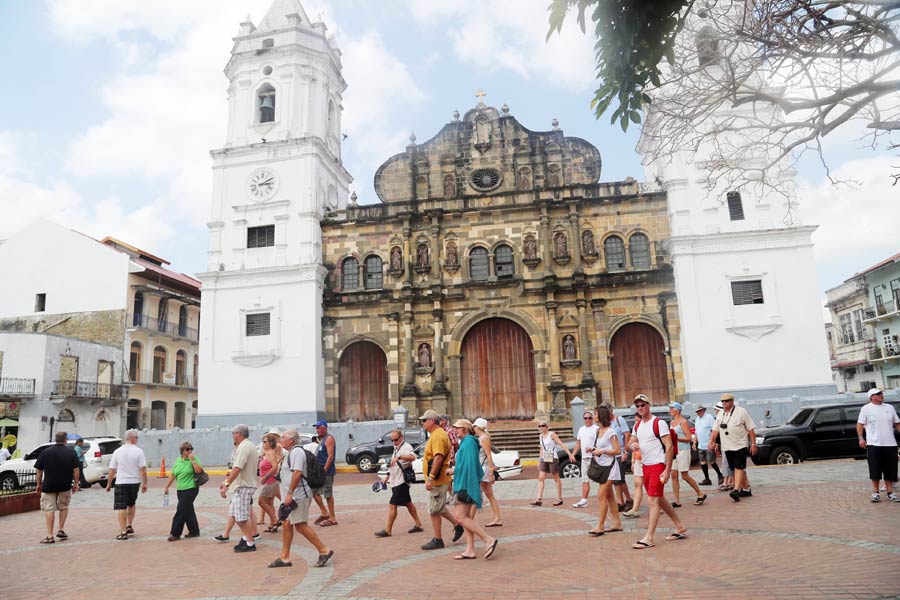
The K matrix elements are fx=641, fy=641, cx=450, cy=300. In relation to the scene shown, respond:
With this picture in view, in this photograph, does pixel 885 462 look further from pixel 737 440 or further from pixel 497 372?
pixel 497 372

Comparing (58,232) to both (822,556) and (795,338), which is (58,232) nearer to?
(795,338)

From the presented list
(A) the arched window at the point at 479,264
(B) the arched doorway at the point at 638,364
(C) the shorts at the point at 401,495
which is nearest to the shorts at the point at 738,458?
(C) the shorts at the point at 401,495

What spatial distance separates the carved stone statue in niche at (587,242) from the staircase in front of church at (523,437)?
7.17m

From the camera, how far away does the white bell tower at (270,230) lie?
26.4m

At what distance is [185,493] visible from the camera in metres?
9.97

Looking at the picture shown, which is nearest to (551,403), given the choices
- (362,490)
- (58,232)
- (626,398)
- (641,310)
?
(626,398)

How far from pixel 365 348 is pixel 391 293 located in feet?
8.67

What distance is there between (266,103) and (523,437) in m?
18.7

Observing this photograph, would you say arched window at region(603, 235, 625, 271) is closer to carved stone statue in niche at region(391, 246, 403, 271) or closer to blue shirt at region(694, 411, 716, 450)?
carved stone statue in niche at region(391, 246, 403, 271)

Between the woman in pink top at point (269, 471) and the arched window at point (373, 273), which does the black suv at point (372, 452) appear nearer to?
the arched window at point (373, 273)

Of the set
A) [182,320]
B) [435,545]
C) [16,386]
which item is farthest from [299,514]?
[182,320]

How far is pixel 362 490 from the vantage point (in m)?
15.6

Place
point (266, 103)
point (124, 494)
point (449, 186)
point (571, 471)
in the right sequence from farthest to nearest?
point (266, 103) < point (449, 186) < point (571, 471) < point (124, 494)

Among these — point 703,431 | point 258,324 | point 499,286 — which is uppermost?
point 499,286
